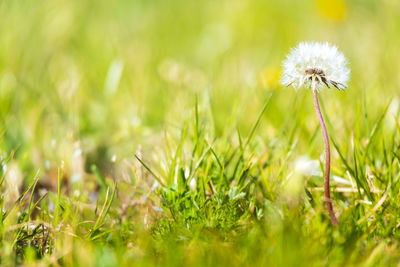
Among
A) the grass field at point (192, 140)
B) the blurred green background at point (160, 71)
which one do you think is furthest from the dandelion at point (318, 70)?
the blurred green background at point (160, 71)

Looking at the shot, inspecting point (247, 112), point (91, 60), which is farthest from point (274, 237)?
point (91, 60)

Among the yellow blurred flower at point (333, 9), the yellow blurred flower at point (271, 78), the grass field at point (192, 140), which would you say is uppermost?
the yellow blurred flower at point (333, 9)

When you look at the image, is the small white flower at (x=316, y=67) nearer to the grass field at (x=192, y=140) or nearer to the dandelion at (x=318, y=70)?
the dandelion at (x=318, y=70)

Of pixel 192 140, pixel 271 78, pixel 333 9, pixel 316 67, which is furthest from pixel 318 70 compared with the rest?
pixel 333 9

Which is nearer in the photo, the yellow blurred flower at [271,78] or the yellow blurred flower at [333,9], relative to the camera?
the yellow blurred flower at [271,78]

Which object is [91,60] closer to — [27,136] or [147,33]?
[147,33]

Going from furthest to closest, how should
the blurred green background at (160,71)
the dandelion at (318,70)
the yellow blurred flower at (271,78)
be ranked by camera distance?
the yellow blurred flower at (271,78), the blurred green background at (160,71), the dandelion at (318,70)

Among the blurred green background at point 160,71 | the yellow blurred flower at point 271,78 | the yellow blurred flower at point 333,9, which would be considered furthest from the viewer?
the yellow blurred flower at point 333,9
